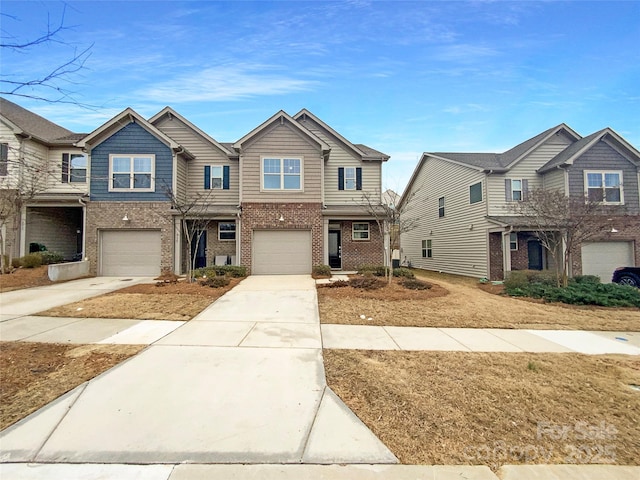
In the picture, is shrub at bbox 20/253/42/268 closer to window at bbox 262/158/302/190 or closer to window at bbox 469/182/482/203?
window at bbox 262/158/302/190

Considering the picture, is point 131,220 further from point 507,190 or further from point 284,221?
point 507,190

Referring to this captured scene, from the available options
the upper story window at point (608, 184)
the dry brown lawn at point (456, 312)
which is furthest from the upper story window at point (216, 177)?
the upper story window at point (608, 184)

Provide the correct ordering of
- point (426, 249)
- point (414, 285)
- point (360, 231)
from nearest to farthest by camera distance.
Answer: point (414, 285) → point (360, 231) → point (426, 249)

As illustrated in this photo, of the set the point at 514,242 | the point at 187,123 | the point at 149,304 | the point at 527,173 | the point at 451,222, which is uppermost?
the point at 187,123

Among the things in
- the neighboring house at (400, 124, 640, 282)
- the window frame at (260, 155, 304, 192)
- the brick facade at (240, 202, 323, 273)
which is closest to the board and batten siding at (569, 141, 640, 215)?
the neighboring house at (400, 124, 640, 282)

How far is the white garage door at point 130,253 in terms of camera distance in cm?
1437

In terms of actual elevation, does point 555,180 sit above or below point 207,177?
below

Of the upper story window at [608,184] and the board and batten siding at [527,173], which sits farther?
the board and batten siding at [527,173]

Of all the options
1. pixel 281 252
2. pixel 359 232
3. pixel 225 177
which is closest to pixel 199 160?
pixel 225 177

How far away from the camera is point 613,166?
1554 cm

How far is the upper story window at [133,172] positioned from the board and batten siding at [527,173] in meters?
17.4

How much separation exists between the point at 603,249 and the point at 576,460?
17966mm

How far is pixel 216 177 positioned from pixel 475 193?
14.4m

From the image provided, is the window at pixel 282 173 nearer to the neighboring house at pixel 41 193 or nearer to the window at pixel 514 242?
the neighboring house at pixel 41 193
